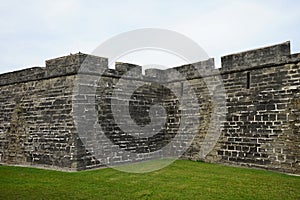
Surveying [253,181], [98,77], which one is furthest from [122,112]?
[253,181]

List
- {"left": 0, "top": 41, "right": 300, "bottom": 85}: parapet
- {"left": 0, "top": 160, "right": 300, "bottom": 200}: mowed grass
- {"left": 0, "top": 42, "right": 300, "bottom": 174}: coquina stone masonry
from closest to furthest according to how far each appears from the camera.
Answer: {"left": 0, "top": 160, "right": 300, "bottom": 200}: mowed grass, {"left": 0, "top": 42, "right": 300, "bottom": 174}: coquina stone masonry, {"left": 0, "top": 41, "right": 300, "bottom": 85}: parapet

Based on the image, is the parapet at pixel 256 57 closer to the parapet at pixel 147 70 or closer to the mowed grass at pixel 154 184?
the parapet at pixel 147 70

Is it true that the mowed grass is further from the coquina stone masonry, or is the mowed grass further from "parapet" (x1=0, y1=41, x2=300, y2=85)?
"parapet" (x1=0, y1=41, x2=300, y2=85)

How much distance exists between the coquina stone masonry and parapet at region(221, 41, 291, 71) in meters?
0.03

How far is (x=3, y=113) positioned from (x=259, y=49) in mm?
8605

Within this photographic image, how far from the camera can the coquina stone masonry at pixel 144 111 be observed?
8.06 m

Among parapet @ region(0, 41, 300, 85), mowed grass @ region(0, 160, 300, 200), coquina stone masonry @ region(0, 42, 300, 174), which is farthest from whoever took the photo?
parapet @ region(0, 41, 300, 85)

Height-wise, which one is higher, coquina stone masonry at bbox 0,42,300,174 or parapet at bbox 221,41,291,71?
parapet at bbox 221,41,291,71

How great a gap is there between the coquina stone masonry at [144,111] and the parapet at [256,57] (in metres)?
0.03

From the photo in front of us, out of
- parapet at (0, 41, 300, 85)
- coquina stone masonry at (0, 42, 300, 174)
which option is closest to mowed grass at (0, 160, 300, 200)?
coquina stone masonry at (0, 42, 300, 174)

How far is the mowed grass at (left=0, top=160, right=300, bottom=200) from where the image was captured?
5625 mm

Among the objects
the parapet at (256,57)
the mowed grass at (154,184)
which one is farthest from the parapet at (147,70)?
the mowed grass at (154,184)

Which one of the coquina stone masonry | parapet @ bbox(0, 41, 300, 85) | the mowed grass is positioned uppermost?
parapet @ bbox(0, 41, 300, 85)

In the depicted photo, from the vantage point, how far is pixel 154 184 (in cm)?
655
